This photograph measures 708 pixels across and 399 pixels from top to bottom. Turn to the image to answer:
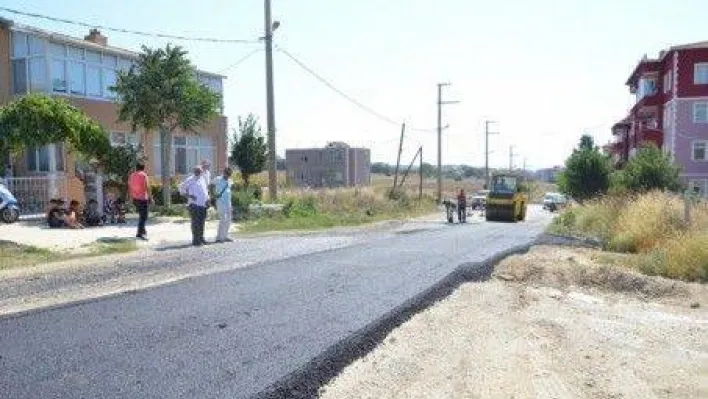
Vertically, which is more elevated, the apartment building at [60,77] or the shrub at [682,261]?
the apartment building at [60,77]

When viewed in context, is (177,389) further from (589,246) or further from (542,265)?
(589,246)

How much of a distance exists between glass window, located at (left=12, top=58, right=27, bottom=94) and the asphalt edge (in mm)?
21441

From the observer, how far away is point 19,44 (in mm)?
27672

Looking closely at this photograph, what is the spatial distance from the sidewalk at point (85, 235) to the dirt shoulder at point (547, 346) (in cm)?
771

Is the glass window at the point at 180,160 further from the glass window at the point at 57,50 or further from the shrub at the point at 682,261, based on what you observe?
the shrub at the point at 682,261

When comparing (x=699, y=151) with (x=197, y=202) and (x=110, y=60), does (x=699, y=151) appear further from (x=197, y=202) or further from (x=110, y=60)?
(x=197, y=202)

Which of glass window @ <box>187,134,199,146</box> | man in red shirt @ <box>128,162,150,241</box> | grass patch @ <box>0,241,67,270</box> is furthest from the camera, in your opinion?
glass window @ <box>187,134,199,146</box>

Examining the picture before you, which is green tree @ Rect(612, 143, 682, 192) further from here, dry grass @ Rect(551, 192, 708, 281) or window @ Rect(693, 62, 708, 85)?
window @ Rect(693, 62, 708, 85)

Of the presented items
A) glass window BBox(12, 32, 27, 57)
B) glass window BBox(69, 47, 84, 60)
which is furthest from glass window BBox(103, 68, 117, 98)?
glass window BBox(12, 32, 27, 57)

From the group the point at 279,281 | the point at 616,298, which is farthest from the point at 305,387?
the point at 616,298

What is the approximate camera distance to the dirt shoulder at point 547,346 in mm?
6074

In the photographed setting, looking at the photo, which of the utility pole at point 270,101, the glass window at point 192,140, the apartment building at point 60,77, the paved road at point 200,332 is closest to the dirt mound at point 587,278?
the paved road at point 200,332

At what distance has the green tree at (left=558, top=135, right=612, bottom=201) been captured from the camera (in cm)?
Result: 4478

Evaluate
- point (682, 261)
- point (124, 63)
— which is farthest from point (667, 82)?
point (682, 261)
